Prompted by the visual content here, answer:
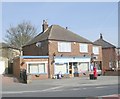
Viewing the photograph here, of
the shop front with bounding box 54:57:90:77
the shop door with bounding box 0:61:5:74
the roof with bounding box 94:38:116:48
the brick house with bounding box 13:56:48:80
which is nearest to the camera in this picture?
the brick house with bounding box 13:56:48:80

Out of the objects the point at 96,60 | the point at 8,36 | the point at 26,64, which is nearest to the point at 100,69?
the point at 96,60

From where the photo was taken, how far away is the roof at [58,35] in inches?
1929

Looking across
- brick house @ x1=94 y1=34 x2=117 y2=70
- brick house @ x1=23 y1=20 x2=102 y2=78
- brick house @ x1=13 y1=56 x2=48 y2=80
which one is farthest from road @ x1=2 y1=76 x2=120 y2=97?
brick house @ x1=94 y1=34 x2=117 y2=70

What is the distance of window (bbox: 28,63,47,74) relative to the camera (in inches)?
1781

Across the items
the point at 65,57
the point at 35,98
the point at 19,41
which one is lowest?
the point at 35,98

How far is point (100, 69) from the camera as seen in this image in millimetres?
57469

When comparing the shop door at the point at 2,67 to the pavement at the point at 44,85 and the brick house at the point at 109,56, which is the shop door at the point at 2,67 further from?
the brick house at the point at 109,56

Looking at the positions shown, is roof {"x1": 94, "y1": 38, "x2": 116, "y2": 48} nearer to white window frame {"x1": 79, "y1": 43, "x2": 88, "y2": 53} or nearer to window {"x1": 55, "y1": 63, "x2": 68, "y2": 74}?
white window frame {"x1": 79, "y1": 43, "x2": 88, "y2": 53}

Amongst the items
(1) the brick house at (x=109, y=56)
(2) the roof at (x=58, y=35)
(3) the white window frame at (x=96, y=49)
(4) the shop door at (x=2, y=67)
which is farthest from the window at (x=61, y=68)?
(1) the brick house at (x=109, y=56)

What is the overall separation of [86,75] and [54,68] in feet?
22.1

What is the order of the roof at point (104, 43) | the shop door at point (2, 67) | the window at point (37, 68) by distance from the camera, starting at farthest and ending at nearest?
the roof at point (104, 43)
the shop door at point (2, 67)
the window at point (37, 68)

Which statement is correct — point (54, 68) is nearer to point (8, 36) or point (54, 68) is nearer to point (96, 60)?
point (96, 60)

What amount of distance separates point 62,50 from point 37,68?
5616mm

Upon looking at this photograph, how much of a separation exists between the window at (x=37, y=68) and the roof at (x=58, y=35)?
4.47 metres
